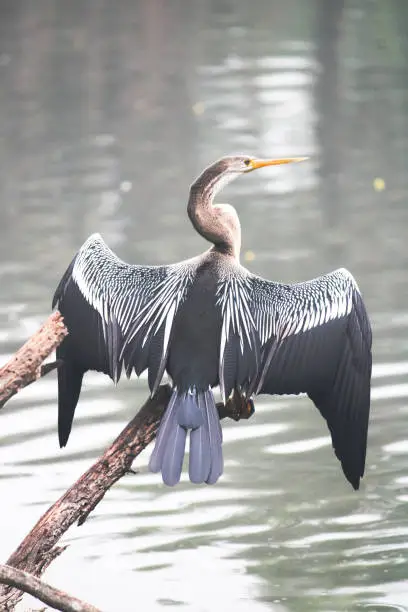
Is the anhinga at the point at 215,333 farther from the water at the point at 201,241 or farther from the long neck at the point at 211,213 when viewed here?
the water at the point at 201,241

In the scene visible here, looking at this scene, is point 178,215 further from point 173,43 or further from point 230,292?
point 173,43

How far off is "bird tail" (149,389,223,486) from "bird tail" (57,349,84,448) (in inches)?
21.0

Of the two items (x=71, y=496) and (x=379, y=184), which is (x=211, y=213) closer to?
(x=71, y=496)

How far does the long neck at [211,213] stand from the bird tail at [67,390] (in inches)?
24.5

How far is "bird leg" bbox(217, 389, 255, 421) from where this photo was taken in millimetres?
5184

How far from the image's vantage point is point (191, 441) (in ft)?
16.3

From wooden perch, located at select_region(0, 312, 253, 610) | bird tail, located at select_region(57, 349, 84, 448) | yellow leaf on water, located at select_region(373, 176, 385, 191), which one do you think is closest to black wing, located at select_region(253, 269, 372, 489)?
wooden perch, located at select_region(0, 312, 253, 610)

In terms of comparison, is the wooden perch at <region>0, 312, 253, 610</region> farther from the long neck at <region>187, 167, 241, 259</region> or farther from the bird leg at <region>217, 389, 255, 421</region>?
the long neck at <region>187, 167, 241, 259</region>

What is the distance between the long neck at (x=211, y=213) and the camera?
530 cm

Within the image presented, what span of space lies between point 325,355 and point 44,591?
1.36m

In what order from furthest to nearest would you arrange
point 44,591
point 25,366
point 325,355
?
1. point 325,355
2. point 25,366
3. point 44,591

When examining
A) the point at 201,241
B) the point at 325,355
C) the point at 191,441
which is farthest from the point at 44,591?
the point at 201,241

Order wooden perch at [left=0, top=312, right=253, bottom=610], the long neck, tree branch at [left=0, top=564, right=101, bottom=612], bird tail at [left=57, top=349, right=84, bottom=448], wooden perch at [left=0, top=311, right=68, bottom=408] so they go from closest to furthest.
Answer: tree branch at [left=0, top=564, right=101, bottom=612], wooden perch at [left=0, top=311, right=68, bottom=408], wooden perch at [left=0, top=312, right=253, bottom=610], the long neck, bird tail at [left=57, top=349, right=84, bottom=448]

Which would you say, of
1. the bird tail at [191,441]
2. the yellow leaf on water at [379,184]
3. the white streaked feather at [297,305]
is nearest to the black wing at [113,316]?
the bird tail at [191,441]
